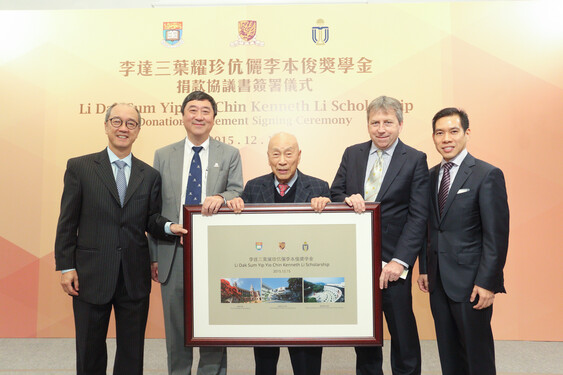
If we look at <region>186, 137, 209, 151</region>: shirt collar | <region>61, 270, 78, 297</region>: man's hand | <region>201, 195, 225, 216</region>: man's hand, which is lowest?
<region>61, 270, 78, 297</region>: man's hand

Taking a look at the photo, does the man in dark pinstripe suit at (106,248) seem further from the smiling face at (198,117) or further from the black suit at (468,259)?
the black suit at (468,259)

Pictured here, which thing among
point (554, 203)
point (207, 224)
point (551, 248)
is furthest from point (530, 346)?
point (207, 224)

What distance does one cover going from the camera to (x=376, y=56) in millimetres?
3838

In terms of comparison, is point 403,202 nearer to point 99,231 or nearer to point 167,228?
point 167,228

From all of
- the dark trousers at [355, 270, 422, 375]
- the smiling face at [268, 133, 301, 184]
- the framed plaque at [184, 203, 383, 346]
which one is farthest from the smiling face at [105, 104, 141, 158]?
the dark trousers at [355, 270, 422, 375]

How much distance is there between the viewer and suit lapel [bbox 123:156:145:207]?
211cm

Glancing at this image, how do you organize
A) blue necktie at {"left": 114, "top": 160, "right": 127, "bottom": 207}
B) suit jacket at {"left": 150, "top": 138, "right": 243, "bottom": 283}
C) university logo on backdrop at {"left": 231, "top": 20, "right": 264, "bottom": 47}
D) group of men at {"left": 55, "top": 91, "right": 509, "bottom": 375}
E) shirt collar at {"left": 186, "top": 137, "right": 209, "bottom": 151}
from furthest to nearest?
university logo on backdrop at {"left": 231, "top": 20, "right": 264, "bottom": 47} → shirt collar at {"left": 186, "top": 137, "right": 209, "bottom": 151} → suit jacket at {"left": 150, "top": 138, "right": 243, "bottom": 283} → blue necktie at {"left": 114, "top": 160, "right": 127, "bottom": 207} → group of men at {"left": 55, "top": 91, "right": 509, "bottom": 375}

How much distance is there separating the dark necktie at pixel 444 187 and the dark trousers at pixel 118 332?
1775 millimetres

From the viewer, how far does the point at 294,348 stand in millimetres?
1988

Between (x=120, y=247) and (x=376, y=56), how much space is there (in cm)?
303

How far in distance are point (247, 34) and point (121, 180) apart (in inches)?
91.5

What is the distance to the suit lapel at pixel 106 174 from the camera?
208cm

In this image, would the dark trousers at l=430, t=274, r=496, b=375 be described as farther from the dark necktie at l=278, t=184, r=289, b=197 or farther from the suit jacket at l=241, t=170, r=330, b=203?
the dark necktie at l=278, t=184, r=289, b=197

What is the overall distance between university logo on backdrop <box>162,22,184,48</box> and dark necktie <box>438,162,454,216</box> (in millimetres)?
2911
